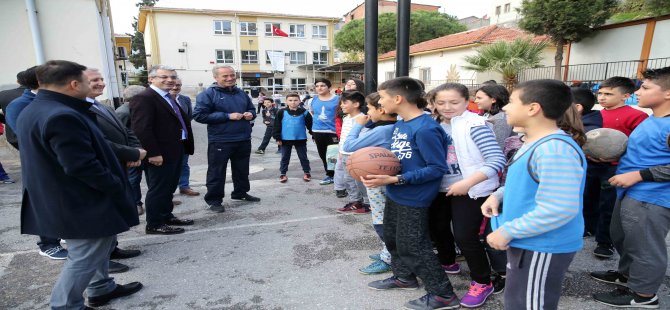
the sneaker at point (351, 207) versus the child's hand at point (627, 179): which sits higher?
the child's hand at point (627, 179)

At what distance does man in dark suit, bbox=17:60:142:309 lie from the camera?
2.41 metres

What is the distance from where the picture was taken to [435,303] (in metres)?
2.78

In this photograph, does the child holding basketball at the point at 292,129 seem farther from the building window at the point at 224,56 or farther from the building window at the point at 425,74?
the building window at the point at 224,56

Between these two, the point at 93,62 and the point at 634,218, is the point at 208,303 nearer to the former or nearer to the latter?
the point at 634,218

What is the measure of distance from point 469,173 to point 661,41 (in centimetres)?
1438

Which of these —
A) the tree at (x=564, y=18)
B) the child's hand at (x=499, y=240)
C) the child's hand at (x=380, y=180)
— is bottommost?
the child's hand at (x=499, y=240)

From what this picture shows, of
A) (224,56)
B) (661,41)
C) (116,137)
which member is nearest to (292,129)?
(116,137)

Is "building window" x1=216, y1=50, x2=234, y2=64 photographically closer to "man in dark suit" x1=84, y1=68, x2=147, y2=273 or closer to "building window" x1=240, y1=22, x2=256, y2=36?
"building window" x1=240, y1=22, x2=256, y2=36

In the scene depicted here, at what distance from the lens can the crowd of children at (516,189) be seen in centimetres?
191

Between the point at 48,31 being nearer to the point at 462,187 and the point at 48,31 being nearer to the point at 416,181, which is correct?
the point at 416,181

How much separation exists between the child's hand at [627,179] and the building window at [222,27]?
145ft

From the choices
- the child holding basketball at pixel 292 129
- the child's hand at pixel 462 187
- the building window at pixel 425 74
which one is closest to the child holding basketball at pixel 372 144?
the child's hand at pixel 462 187

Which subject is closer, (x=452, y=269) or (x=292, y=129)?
(x=452, y=269)

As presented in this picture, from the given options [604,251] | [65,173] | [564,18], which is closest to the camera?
[65,173]
